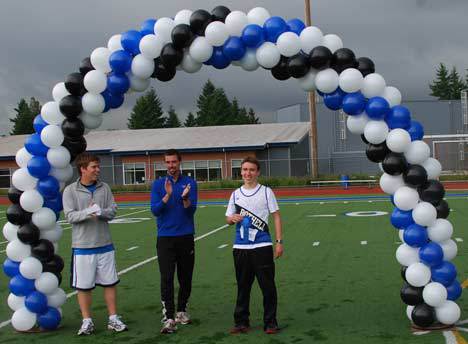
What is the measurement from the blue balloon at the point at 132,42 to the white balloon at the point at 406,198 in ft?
10.2

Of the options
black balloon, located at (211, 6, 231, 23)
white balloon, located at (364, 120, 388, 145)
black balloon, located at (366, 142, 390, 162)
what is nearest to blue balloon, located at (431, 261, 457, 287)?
black balloon, located at (366, 142, 390, 162)

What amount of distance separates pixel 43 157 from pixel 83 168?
539 mm

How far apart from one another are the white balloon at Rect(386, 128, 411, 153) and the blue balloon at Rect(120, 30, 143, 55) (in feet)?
9.16

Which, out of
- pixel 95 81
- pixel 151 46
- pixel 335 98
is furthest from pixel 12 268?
pixel 335 98

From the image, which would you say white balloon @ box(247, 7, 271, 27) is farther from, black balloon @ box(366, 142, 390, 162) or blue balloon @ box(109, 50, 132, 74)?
black balloon @ box(366, 142, 390, 162)

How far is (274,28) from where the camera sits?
557 cm

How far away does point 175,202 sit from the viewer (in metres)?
5.63

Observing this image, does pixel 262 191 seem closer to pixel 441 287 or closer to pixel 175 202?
pixel 175 202

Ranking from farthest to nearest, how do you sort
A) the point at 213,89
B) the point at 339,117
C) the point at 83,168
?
the point at 213,89
the point at 339,117
the point at 83,168

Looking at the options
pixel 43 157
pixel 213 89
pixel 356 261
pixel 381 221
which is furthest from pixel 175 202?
pixel 213 89

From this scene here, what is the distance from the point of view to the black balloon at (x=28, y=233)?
5.74 meters

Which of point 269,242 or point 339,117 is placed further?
point 339,117

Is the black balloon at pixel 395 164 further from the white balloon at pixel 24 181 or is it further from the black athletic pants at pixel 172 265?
the white balloon at pixel 24 181

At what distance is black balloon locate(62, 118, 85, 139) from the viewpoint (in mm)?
5785
